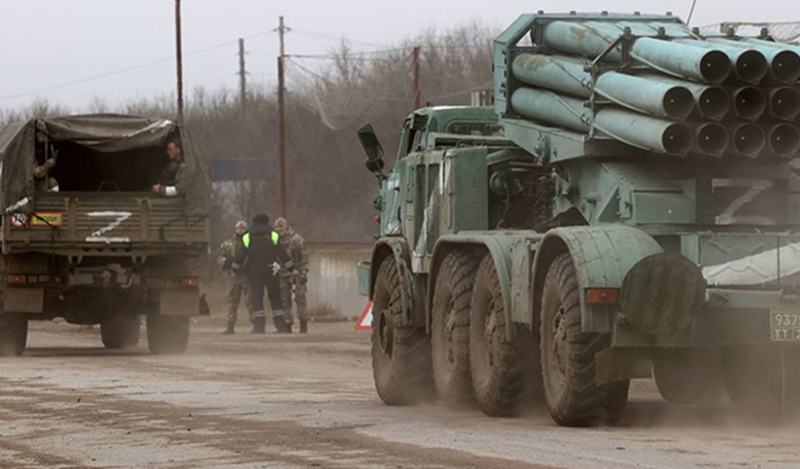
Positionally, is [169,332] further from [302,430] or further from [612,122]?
[612,122]

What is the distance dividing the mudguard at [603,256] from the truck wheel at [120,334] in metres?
15.1

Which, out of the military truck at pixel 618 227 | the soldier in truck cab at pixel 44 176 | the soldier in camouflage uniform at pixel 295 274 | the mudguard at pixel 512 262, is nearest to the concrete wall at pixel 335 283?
the soldier in camouflage uniform at pixel 295 274

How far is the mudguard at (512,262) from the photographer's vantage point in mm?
13383

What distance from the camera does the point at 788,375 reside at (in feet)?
42.2

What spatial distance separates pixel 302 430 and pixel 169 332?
1243 cm

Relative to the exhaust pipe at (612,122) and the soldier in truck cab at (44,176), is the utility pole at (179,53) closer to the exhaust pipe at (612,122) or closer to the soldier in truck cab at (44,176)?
the soldier in truck cab at (44,176)

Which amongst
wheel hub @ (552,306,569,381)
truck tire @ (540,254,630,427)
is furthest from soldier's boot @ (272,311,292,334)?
wheel hub @ (552,306,569,381)

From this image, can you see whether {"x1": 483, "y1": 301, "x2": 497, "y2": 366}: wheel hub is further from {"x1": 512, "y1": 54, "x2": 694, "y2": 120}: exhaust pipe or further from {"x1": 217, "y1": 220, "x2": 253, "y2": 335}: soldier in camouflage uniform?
{"x1": 217, "y1": 220, "x2": 253, "y2": 335}: soldier in camouflage uniform

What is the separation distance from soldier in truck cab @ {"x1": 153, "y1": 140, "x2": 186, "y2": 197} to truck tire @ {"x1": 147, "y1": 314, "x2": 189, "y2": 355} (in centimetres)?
169

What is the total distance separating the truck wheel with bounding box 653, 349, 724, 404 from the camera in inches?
496

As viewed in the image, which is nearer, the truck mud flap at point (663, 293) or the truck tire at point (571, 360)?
the truck mud flap at point (663, 293)

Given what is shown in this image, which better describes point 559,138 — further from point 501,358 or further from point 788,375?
point 788,375

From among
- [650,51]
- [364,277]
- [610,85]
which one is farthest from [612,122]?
[364,277]

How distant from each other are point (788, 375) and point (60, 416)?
5.47m
